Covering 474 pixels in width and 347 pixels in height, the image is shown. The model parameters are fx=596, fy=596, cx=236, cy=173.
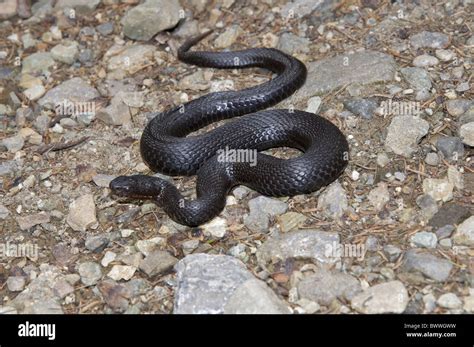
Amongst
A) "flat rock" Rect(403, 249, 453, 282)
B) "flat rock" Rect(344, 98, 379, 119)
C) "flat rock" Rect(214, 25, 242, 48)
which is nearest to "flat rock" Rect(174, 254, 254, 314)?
"flat rock" Rect(403, 249, 453, 282)

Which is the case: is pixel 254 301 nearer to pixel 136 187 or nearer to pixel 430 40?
pixel 136 187

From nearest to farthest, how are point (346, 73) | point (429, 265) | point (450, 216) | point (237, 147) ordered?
point (429, 265), point (450, 216), point (237, 147), point (346, 73)

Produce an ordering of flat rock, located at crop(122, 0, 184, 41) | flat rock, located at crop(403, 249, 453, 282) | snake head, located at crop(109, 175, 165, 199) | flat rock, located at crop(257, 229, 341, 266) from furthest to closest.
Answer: flat rock, located at crop(122, 0, 184, 41) → snake head, located at crop(109, 175, 165, 199) → flat rock, located at crop(257, 229, 341, 266) → flat rock, located at crop(403, 249, 453, 282)

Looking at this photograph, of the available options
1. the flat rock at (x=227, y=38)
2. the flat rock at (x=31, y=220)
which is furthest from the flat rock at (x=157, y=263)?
the flat rock at (x=227, y=38)

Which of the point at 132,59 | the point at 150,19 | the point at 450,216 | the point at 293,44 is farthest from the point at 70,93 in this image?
the point at 450,216

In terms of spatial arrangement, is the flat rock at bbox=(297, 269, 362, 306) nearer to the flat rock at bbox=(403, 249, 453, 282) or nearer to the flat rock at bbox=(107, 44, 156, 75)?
the flat rock at bbox=(403, 249, 453, 282)

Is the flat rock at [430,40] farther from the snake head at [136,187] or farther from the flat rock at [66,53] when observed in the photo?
the flat rock at [66,53]

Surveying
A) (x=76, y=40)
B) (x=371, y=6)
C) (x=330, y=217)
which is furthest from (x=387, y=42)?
(x=76, y=40)
